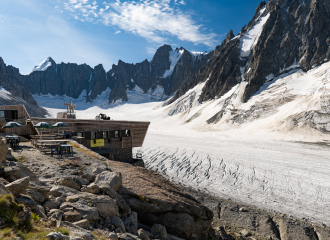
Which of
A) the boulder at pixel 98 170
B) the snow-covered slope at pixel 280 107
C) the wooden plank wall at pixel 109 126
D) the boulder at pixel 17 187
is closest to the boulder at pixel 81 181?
the boulder at pixel 98 170

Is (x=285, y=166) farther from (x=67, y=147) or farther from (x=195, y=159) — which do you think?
(x=67, y=147)

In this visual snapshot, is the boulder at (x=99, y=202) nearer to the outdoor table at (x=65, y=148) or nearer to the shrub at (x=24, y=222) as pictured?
the shrub at (x=24, y=222)

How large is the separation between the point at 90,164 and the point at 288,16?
10697 cm

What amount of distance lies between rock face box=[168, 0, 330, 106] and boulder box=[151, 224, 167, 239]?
73.3 meters

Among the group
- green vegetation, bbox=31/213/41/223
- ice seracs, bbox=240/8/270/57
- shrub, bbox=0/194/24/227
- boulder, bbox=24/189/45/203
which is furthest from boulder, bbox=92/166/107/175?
ice seracs, bbox=240/8/270/57

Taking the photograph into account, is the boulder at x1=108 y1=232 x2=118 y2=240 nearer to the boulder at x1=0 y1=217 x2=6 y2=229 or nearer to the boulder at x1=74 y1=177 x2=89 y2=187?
the boulder at x1=0 y1=217 x2=6 y2=229

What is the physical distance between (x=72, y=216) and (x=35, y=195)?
1.41 meters

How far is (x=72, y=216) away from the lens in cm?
639

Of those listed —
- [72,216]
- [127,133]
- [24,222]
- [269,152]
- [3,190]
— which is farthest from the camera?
[269,152]

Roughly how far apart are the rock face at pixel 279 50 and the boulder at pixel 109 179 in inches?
2875

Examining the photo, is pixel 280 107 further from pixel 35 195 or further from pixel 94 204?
pixel 35 195

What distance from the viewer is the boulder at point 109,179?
9.38 m

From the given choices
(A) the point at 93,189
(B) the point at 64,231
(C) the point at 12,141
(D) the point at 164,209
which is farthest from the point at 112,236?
(C) the point at 12,141

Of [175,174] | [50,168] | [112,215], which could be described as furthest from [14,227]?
[175,174]
